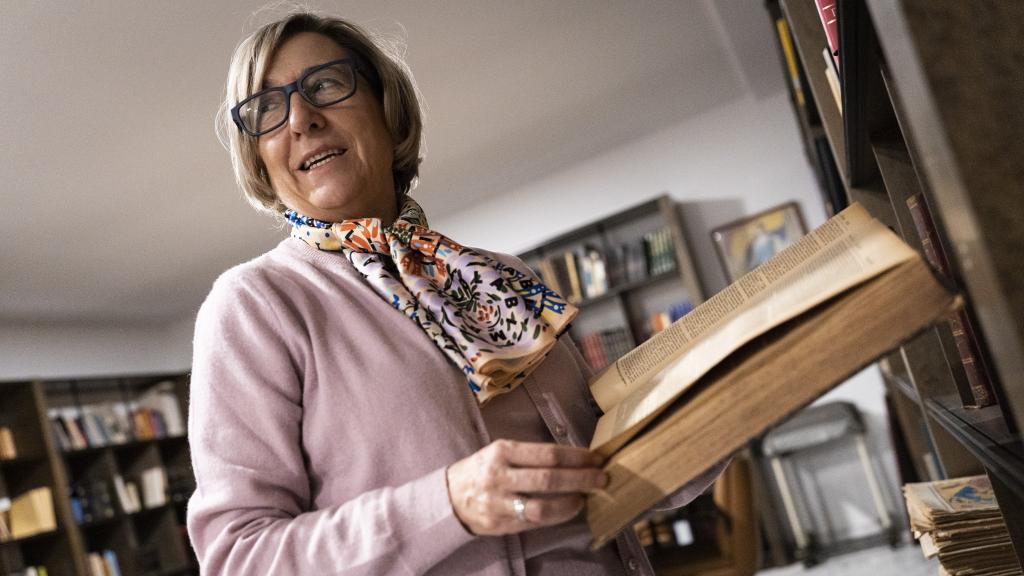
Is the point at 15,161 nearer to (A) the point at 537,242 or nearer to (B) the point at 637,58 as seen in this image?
(B) the point at 637,58

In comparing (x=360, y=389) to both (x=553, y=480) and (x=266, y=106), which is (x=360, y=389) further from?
(x=266, y=106)

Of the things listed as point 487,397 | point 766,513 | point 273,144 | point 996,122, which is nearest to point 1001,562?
point 487,397

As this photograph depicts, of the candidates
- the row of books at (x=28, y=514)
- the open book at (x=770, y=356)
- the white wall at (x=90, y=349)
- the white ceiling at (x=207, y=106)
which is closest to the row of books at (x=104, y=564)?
the row of books at (x=28, y=514)

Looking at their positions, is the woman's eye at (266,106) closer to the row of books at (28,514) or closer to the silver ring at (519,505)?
the silver ring at (519,505)

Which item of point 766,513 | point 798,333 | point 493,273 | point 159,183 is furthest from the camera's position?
point 766,513

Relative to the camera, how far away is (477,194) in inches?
286

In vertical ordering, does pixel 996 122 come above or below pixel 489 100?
below

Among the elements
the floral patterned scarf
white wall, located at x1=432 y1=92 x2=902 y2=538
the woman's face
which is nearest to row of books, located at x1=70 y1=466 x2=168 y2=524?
white wall, located at x1=432 y1=92 x2=902 y2=538

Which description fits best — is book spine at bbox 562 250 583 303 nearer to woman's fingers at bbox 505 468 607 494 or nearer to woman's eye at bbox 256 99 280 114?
woman's eye at bbox 256 99 280 114

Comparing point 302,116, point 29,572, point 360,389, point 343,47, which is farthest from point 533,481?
point 29,572

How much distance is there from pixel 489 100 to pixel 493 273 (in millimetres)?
4122

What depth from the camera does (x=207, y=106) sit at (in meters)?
4.24

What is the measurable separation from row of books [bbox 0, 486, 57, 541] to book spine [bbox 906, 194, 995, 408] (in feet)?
21.0

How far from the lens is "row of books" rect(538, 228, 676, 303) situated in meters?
6.71
